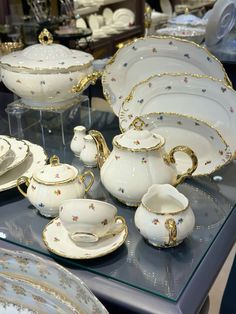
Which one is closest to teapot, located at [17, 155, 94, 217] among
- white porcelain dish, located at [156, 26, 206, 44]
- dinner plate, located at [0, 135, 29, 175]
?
dinner plate, located at [0, 135, 29, 175]

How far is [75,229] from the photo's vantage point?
61cm

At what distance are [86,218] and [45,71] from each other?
44 cm

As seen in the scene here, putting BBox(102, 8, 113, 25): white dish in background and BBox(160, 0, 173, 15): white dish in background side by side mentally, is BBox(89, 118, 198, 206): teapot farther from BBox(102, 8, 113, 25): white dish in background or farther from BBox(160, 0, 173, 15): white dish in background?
BBox(160, 0, 173, 15): white dish in background

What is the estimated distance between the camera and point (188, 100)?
33.5 inches

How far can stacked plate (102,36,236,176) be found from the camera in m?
0.79

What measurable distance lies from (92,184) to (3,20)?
164 centimetres

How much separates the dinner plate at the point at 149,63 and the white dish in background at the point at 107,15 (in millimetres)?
2163

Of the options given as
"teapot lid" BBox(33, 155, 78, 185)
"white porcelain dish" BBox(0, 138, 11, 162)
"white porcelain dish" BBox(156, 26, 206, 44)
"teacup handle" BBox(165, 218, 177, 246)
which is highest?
"white porcelain dish" BBox(156, 26, 206, 44)

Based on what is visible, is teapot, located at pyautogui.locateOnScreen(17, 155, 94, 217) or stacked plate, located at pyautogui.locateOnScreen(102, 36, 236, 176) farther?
stacked plate, located at pyautogui.locateOnScreen(102, 36, 236, 176)

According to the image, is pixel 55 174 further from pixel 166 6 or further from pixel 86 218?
pixel 166 6

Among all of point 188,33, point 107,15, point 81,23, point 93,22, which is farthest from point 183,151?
point 107,15

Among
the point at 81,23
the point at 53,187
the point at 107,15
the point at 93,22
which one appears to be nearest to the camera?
the point at 53,187

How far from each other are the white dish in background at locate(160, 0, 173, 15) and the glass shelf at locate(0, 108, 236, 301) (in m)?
2.85

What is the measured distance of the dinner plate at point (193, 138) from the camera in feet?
2.54
